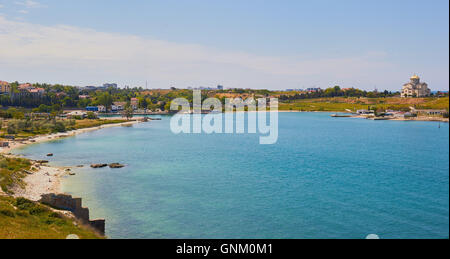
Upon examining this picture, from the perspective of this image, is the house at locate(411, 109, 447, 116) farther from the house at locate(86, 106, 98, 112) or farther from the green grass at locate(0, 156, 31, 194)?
the green grass at locate(0, 156, 31, 194)

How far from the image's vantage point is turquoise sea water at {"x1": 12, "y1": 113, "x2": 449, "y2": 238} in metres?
22.9

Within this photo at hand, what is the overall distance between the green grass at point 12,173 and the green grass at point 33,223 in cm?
489

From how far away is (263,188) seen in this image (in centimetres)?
3266

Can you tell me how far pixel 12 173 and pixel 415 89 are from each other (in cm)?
15643

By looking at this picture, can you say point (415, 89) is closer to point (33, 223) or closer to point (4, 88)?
point (33, 223)

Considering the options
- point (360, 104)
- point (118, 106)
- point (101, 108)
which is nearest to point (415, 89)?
point (360, 104)

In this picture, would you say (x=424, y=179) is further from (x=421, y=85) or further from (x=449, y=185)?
(x=421, y=85)

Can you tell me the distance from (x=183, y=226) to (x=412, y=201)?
62.3ft

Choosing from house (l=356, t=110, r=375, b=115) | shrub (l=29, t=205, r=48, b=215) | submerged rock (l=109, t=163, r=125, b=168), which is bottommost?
submerged rock (l=109, t=163, r=125, b=168)

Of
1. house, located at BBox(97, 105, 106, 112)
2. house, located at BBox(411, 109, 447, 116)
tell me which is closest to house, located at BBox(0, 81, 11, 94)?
house, located at BBox(97, 105, 106, 112)

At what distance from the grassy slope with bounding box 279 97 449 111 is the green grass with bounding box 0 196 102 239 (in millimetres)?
121104

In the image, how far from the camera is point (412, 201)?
28.7 m

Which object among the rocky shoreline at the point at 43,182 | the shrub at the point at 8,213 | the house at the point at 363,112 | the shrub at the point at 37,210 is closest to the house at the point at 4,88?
the rocky shoreline at the point at 43,182

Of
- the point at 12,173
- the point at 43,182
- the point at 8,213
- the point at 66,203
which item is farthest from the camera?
the point at 43,182
